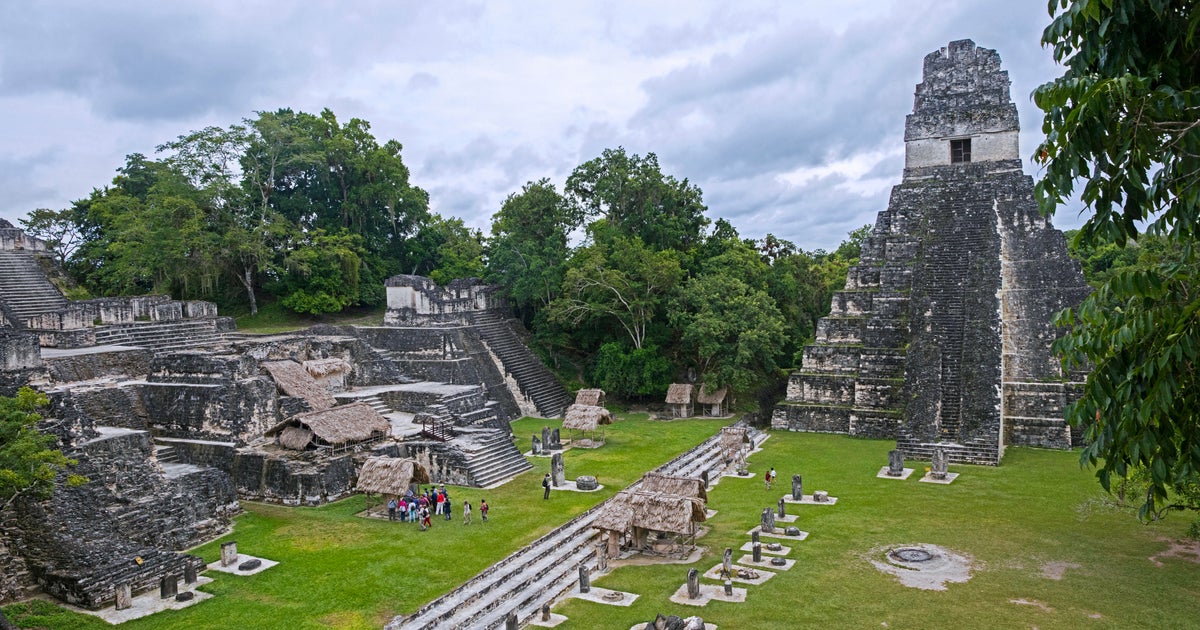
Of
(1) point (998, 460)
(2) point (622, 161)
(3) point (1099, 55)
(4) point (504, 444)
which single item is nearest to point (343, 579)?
(4) point (504, 444)

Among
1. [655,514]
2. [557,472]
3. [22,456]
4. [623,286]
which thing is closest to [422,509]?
[557,472]

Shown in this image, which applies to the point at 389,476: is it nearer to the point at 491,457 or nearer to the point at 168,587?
the point at 491,457

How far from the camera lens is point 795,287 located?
3002 cm

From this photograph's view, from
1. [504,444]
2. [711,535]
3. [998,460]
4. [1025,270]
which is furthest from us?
[1025,270]

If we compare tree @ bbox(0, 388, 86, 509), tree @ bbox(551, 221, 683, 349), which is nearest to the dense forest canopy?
tree @ bbox(551, 221, 683, 349)

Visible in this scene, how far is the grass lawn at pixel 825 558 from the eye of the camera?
34.9ft

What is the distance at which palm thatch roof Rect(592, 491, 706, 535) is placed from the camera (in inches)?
517

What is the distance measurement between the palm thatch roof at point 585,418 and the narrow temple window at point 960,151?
48.7ft

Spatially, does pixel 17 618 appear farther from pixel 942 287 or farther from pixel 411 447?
pixel 942 287

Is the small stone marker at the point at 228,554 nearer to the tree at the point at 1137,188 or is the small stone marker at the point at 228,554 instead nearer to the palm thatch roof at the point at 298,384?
the palm thatch roof at the point at 298,384

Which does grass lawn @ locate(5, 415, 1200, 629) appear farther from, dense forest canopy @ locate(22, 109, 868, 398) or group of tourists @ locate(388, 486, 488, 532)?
dense forest canopy @ locate(22, 109, 868, 398)

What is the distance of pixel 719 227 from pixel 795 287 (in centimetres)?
439

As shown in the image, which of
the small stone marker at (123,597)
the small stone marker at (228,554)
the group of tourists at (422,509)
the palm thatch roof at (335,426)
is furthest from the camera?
the palm thatch roof at (335,426)

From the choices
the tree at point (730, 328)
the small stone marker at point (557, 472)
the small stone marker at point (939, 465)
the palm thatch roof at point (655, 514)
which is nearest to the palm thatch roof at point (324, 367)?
the small stone marker at point (557, 472)
